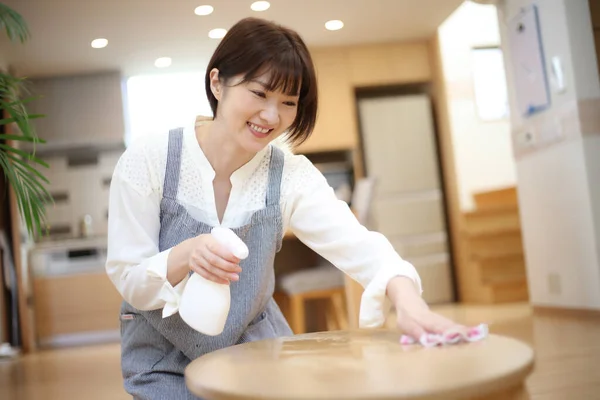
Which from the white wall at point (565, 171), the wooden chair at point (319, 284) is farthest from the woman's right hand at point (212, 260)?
the white wall at point (565, 171)

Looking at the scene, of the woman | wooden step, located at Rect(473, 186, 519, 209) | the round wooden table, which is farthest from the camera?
wooden step, located at Rect(473, 186, 519, 209)

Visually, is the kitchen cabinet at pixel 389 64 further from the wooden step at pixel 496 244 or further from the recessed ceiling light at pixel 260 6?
the wooden step at pixel 496 244

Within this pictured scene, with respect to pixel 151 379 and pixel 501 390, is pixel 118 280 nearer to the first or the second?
pixel 151 379

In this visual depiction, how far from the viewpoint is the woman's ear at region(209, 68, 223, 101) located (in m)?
1.34

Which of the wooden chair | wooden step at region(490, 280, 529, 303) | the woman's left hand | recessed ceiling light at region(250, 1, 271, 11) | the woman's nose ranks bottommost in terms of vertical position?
wooden step at region(490, 280, 529, 303)

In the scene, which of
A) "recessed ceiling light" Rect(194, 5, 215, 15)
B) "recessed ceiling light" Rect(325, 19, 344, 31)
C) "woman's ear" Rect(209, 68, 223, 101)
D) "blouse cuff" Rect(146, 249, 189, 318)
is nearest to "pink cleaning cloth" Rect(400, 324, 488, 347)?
"blouse cuff" Rect(146, 249, 189, 318)

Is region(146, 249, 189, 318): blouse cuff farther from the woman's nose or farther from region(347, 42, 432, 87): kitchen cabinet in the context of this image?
region(347, 42, 432, 87): kitchen cabinet

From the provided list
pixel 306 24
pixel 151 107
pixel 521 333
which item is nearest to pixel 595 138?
pixel 521 333

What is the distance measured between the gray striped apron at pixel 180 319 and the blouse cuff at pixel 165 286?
0.13 meters

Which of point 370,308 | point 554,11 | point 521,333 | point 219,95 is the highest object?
point 554,11

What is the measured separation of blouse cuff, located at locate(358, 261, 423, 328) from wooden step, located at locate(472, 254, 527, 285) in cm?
526

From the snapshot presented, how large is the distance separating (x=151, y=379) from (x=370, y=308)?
0.43 meters

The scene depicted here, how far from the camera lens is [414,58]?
7137 millimetres

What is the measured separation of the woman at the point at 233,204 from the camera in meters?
1.23
